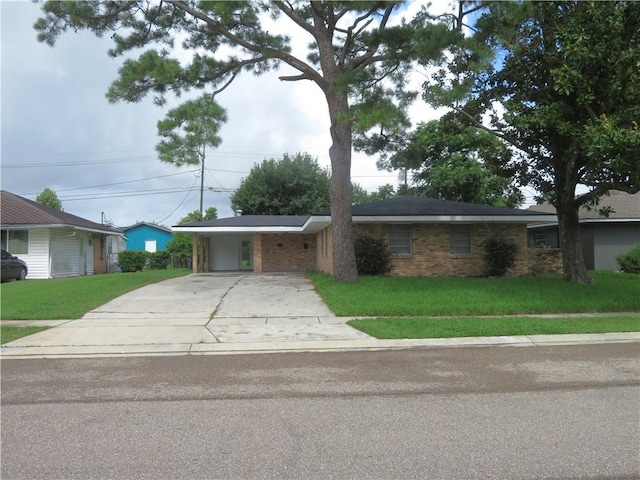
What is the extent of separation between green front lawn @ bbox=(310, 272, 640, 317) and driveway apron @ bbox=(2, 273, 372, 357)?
2.71ft

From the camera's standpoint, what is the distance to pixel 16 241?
23.5 m

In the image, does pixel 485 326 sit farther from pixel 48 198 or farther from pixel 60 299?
pixel 48 198

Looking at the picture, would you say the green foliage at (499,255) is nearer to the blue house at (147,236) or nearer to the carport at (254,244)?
the carport at (254,244)

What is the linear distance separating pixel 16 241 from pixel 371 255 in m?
17.3

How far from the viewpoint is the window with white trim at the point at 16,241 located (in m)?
23.4

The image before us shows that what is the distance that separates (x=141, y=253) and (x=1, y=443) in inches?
1155

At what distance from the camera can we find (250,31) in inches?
626

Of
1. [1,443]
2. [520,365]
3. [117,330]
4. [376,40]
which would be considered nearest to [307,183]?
[376,40]

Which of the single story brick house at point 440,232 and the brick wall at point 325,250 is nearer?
the single story brick house at point 440,232

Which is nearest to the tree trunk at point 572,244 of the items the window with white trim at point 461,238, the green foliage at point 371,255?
the window with white trim at point 461,238

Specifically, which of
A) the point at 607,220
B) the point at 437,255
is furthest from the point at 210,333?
the point at 607,220

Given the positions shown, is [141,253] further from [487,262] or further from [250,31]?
[487,262]

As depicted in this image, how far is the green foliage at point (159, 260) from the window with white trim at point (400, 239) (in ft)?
63.4

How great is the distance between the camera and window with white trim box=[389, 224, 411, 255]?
19141 millimetres
